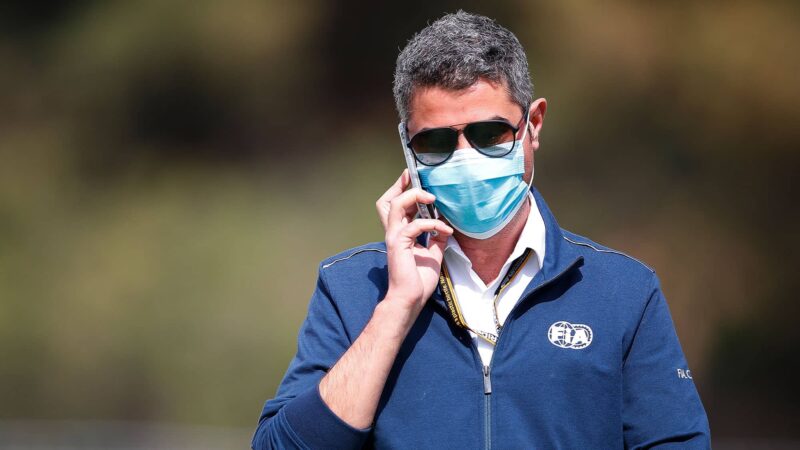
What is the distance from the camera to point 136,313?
5.41 metres

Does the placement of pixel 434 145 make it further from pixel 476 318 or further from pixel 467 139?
pixel 476 318

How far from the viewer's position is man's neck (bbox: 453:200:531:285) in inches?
93.9

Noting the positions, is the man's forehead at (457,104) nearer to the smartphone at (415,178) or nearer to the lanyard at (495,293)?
the smartphone at (415,178)

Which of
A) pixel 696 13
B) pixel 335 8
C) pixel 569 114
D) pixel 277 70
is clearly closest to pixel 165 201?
pixel 277 70

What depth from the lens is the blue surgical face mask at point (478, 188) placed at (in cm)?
231

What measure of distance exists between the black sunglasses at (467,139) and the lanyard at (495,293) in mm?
247

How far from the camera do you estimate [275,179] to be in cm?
538

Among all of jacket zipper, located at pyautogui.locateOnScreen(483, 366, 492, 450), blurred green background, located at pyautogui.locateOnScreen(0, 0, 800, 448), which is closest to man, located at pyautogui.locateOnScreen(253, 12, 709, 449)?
jacket zipper, located at pyautogui.locateOnScreen(483, 366, 492, 450)

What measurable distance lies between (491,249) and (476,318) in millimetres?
202

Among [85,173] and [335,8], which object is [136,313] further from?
[335,8]

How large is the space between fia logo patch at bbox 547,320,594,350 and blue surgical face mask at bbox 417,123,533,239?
291 mm

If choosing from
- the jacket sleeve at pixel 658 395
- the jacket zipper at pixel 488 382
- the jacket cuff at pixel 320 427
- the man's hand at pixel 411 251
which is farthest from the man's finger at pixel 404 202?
the jacket sleeve at pixel 658 395

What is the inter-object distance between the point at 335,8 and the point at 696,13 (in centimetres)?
188

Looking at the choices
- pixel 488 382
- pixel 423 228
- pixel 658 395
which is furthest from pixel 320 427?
pixel 658 395
